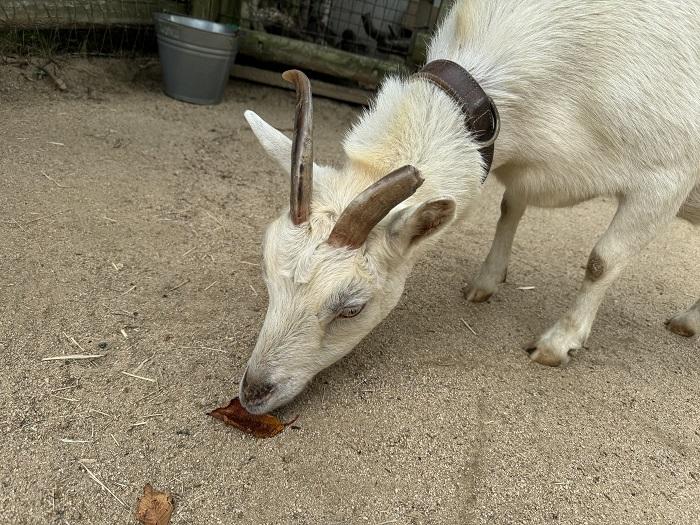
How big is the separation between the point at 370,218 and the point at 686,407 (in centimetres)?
218

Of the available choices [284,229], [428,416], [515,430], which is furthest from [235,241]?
[515,430]

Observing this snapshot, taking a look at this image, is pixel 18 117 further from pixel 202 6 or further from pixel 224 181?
pixel 202 6

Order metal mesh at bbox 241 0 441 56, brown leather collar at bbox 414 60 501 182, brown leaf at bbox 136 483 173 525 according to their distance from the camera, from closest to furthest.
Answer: brown leaf at bbox 136 483 173 525 → brown leather collar at bbox 414 60 501 182 → metal mesh at bbox 241 0 441 56

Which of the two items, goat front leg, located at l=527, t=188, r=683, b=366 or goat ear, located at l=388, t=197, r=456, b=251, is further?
goat front leg, located at l=527, t=188, r=683, b=366

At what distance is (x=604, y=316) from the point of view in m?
3.96

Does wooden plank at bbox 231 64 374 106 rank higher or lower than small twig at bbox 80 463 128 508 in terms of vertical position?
lower

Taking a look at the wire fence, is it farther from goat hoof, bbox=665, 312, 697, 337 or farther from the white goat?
goat hoof, bbox=665, 312, 697, 337

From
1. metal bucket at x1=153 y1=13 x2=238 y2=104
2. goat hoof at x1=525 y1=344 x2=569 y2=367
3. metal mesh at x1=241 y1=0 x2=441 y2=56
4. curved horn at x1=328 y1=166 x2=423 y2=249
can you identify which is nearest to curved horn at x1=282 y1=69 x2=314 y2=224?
curved horn at x1=328 y1=166 x2=423 y2=249

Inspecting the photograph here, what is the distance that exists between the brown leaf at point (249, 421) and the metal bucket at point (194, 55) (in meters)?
4.64

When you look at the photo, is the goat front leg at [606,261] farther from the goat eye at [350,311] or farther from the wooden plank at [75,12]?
the wooden plank at [75,12]

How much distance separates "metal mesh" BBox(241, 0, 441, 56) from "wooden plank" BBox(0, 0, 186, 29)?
1375 millimetres

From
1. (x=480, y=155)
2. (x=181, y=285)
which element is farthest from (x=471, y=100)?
(x=181, y=285)

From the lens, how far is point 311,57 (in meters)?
6.92

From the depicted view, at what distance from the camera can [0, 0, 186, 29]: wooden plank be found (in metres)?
5.16
